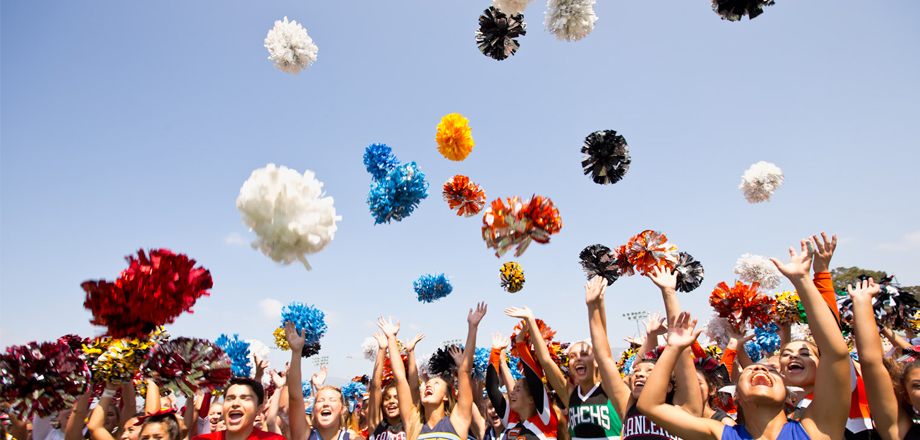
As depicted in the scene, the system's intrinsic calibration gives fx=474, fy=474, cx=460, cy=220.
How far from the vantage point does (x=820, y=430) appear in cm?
228

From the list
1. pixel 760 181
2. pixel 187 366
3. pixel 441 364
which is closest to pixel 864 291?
pixel 187 366

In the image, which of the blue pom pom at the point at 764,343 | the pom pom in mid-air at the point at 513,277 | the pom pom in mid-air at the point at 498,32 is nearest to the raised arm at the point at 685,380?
the pom pom in mid-air at the point at 498,32

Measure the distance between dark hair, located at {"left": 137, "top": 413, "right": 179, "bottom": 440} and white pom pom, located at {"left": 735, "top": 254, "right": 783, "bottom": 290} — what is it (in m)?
8.88

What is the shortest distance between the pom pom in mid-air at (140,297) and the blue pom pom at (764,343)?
7.50 metres

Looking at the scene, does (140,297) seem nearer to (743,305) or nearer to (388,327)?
(388,327)

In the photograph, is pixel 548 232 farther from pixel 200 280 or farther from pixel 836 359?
pixel 200 280

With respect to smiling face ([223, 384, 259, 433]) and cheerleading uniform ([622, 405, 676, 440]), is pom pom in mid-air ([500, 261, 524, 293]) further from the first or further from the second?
smiling face ([223, 384, 259, 433])

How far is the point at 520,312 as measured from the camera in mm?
4180

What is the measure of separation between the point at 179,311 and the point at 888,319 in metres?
5.83

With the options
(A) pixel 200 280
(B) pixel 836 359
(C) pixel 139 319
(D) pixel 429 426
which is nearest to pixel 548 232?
(D) pixel 429 426

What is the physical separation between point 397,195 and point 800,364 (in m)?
3.86

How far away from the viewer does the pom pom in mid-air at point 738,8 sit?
418 centimetres

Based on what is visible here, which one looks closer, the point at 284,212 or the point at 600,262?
the point at 284,212

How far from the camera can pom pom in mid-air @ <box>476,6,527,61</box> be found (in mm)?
4926
